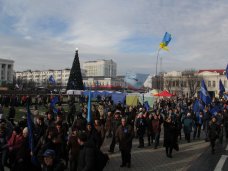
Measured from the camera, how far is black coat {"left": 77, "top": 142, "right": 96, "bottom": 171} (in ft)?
18.9

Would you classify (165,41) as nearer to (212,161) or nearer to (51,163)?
(212,161)

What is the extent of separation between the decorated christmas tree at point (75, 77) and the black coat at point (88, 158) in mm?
30021

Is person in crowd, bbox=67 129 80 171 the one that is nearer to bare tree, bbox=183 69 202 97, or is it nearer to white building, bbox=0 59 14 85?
bare tree, bbox=183 69 202 97

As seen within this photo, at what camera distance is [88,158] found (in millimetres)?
5785

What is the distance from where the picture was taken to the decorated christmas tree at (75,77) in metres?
37.4

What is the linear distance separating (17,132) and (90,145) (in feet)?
10.1

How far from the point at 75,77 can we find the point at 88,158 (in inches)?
1293

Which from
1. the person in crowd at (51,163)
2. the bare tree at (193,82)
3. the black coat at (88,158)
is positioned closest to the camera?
the person in crowd at (51,163)

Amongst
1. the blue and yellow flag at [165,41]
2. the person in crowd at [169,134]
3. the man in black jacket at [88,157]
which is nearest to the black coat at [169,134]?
the person in crowd at [169,134]

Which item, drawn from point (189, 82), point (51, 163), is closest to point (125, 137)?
point (51, 163)

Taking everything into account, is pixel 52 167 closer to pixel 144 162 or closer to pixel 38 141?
pixel 38 141

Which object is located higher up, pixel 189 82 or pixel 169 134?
pixel 189 82

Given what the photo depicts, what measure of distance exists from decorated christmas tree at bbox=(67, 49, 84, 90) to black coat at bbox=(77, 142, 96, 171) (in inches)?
1182

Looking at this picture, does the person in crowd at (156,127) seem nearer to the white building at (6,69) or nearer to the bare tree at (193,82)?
the bare tree at (193,82)
